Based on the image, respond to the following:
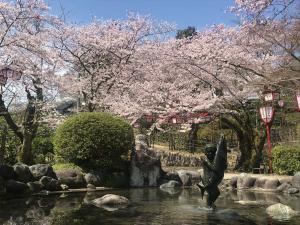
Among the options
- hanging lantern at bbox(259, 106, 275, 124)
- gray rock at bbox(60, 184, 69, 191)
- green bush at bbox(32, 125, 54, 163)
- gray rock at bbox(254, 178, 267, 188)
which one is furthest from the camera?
green bush at bbox(32, 125, 54, 163)

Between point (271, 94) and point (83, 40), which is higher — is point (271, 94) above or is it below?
below

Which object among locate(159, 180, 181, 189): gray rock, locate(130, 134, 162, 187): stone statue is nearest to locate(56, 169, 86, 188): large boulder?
locate(130, 134, 162, 187): stone statue

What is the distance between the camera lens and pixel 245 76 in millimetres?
17984

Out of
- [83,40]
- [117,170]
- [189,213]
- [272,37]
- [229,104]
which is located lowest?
[189,213]

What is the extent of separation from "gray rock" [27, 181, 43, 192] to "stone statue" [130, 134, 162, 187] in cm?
409

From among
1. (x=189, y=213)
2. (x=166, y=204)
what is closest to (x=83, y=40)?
(x=166, y=204)

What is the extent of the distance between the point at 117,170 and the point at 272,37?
7677 millimetres

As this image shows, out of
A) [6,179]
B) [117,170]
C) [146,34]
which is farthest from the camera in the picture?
[146,34]

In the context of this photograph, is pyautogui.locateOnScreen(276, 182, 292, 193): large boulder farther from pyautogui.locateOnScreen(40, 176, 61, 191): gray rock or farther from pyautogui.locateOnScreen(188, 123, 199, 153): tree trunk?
pyautogui.locateOnScreen(188, 123, 199, 153): tree trunk

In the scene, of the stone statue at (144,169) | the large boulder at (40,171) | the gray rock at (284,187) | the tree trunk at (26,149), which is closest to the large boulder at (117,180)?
the stone statue at (144,169)

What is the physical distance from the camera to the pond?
27.8 ft

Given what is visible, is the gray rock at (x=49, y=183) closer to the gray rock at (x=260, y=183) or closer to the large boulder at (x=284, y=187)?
the gray rock at (x=260, y=183)

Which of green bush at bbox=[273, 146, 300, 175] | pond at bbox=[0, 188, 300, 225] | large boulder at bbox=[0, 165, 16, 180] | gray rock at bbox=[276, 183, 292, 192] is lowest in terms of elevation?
pond at bbox=[0, 188, 300, 225]

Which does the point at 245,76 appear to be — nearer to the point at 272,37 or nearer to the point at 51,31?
the point at 272,37
